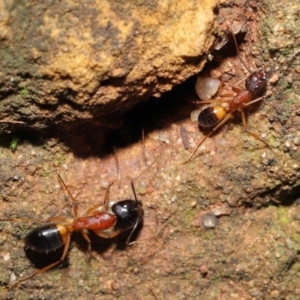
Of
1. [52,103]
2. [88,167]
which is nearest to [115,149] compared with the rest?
[88,167]

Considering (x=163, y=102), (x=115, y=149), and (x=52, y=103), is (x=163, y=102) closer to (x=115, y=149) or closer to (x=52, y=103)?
(x=115, y=149)

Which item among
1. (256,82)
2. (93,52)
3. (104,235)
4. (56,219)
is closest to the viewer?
(93,52)

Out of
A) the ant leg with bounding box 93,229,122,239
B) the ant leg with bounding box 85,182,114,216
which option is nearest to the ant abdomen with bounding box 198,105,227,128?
the ant leg with bounding box 85,182,114,216

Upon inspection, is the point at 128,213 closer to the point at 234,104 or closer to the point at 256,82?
the point at 234,104

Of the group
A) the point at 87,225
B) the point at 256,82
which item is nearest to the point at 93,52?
the point at 256,82

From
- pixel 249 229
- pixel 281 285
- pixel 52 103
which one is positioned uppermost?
pixel 52 103

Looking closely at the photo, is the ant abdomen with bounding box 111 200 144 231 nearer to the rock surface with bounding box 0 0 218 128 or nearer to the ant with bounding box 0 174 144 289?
the ant with bounding box 0 174 144 289
